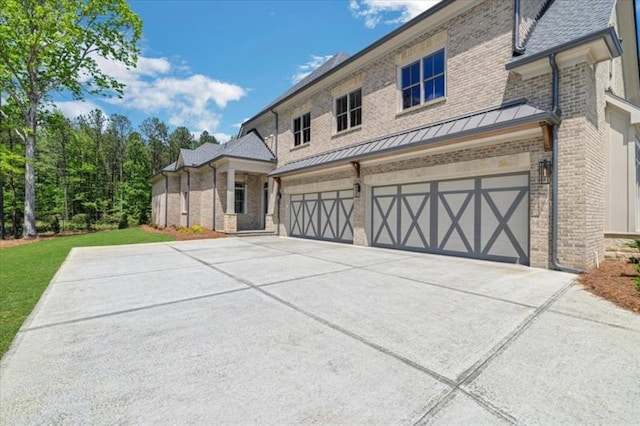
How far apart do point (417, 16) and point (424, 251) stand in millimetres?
8213

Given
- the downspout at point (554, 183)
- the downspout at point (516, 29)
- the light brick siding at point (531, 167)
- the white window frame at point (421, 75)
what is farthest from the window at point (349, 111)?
the downspout at point (554, 183)

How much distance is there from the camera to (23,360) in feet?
9.99

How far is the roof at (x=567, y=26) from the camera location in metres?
6.74

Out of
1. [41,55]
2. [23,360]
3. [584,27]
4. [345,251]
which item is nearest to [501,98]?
[584,27]

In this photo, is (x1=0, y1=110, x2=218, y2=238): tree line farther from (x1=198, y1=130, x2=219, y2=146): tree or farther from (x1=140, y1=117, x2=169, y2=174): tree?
(x1=198, y1=130, x2=219, y2=146): tree

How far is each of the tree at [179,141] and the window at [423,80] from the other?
4311 cm

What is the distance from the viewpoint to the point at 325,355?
10.1 ft

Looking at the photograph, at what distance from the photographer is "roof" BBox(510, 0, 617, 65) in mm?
6738

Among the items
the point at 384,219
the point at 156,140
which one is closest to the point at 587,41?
the point at 384,219

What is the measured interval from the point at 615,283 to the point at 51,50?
2755 centimetres

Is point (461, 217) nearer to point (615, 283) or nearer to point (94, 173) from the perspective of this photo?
point (615, 283)

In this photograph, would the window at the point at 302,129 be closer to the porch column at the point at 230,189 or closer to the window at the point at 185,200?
the porch column at the point at 230,189

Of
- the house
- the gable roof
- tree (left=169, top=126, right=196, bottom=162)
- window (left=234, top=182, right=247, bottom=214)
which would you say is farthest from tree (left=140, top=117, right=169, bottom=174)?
the gable roof

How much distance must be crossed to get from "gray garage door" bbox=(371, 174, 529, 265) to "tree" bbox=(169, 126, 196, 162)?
43.5 metres
